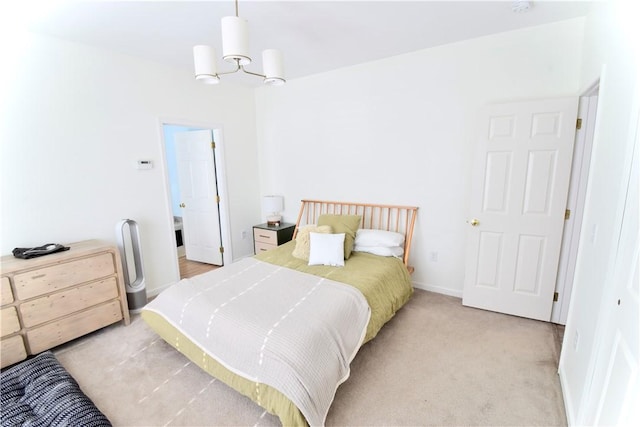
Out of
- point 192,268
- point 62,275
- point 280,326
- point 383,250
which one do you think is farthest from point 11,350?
point 383,250

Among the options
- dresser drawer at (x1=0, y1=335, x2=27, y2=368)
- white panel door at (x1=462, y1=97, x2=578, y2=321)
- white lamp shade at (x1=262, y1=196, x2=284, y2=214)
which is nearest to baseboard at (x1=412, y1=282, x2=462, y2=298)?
white panel door at (x1=462, y1=97, x2=578, y2=321)

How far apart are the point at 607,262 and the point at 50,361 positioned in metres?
3.55

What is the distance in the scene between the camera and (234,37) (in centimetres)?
167

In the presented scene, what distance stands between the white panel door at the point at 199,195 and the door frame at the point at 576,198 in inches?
160

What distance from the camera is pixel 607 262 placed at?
4.66 ft

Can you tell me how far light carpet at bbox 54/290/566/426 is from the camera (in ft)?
5.68

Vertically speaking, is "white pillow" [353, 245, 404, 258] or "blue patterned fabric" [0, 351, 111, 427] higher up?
"white pillow" [353, 245, 404, 258]

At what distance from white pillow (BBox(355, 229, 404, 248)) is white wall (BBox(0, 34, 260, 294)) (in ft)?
7.58

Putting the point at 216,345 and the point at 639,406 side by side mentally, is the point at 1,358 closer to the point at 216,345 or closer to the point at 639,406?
the point at 216,345

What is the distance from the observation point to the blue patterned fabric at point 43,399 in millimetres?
1559

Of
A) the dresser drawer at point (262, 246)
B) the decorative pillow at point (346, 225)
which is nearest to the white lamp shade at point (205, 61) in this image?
the decorative pillow at point (346, 225)

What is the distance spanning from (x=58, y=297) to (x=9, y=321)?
0.29m

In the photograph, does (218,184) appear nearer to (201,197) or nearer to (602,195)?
(201,197)

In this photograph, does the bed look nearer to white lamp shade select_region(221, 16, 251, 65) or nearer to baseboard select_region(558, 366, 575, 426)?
baseboard select_region(558, 366, 575, 426)
